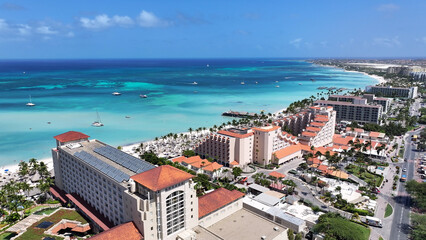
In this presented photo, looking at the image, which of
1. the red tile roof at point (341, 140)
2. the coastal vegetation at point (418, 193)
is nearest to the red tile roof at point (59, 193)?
the coastal vegetation at point (418, 193)

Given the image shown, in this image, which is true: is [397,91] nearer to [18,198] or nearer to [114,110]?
[114,110]

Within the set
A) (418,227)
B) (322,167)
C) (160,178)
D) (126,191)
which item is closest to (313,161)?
(322,167)

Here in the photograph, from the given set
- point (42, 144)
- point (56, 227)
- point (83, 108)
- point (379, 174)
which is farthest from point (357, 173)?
point (83, 108)

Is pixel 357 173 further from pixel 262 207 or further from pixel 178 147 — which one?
pixel 178 147

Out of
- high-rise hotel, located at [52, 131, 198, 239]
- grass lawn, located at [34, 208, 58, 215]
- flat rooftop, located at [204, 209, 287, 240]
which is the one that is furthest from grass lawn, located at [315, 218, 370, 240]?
grass lawn, located at [34, 208, 58, 215]

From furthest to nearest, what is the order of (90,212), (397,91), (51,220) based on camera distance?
(397,91) < (90,212) < (51,220)

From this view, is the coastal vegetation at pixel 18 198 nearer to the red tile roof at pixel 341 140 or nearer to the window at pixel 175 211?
the window at pixel 175 211
